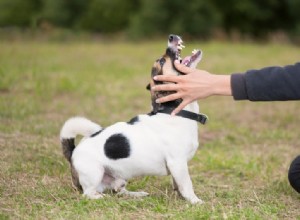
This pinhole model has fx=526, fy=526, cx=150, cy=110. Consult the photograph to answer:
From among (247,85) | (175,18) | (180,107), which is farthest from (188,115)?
(175,18)

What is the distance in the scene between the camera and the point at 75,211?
3191 millimetres

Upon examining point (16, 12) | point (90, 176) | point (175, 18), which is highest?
point (90, 176)

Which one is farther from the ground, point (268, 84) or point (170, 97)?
point (268, 84)

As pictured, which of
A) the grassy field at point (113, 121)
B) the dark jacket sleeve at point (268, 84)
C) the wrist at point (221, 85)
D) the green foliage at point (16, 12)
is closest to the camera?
the dark jacket sleeve at point (268, 84)

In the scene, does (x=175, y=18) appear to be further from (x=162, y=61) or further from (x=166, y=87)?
(x=166, y=87)

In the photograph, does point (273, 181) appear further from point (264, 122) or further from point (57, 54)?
point (57, 54)

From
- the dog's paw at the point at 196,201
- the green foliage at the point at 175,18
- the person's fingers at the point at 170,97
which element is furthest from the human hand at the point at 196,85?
the green foliage at the point at 175,18

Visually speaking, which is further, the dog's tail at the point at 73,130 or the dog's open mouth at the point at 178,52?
the dog's tail at the point at 73,130

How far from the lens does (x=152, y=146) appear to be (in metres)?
3.45

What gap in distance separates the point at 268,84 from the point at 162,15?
21.6 meters

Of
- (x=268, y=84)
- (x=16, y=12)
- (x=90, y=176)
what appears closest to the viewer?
(x=268, y=84)

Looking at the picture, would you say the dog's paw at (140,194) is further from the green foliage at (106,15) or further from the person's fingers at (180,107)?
the green foliage at (106,15)

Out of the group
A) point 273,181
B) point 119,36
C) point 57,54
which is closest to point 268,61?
point 57,54

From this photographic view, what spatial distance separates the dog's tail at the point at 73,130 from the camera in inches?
145
